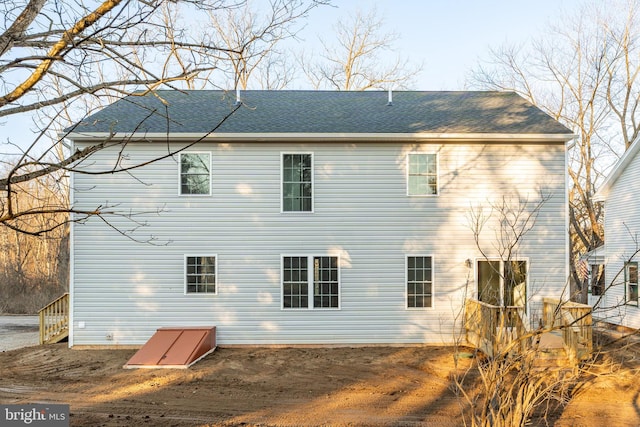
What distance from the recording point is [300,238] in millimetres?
11312

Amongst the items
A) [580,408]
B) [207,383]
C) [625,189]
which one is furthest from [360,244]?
[625,189]

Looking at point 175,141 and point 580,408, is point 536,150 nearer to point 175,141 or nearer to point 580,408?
point 580,408

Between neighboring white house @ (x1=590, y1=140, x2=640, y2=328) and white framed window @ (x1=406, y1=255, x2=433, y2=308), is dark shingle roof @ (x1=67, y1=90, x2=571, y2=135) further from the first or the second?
neighboring white house @ (x1=590, y1=140, x2=640, y2=328)

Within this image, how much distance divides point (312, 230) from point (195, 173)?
10.6ft

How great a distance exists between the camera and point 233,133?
36.2 ft

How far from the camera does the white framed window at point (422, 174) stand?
1151cm

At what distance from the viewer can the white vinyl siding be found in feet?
36.2

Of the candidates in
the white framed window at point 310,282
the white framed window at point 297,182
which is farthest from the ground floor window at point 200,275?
the white framed window at point 297,182

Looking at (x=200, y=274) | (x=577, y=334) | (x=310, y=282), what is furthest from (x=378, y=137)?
(x=577, y=334)

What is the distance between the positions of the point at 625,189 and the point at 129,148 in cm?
1544

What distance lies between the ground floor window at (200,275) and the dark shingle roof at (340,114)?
3.17 meters

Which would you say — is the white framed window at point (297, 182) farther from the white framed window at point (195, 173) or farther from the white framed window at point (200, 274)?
the white framed window at point (200, 274)

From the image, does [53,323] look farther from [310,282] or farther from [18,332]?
[310,282]

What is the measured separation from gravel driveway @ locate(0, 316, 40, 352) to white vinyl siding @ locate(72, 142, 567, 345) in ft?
10.6
